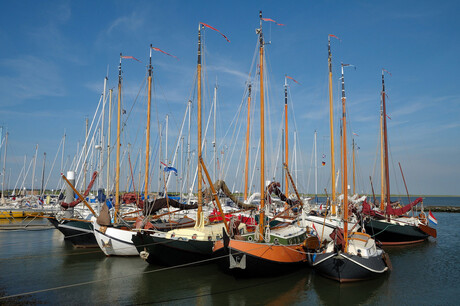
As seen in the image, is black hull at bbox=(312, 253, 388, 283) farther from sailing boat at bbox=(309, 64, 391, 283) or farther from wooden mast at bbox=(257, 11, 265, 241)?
wooden mast at bbox=(257, 11, 265, 241)

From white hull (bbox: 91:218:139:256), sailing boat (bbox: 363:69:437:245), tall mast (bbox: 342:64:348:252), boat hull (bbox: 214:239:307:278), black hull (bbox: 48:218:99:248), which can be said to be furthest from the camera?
sailing boat (bbox: 363:69:437:245)

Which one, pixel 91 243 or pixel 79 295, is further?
pixel 91 243

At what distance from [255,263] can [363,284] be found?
254 inches

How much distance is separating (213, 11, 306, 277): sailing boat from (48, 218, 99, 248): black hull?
50.5 ft

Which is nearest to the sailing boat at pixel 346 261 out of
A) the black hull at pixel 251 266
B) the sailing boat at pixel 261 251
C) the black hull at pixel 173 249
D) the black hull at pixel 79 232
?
the sailing boat at pixel 261 251

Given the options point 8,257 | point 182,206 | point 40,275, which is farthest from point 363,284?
point 8,257

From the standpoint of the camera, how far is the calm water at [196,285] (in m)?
16.4

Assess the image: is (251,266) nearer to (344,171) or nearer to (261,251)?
(261,251)

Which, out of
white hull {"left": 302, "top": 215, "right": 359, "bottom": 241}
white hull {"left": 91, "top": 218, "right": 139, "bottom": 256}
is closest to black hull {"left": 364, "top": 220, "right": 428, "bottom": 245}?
white hull {"left": 302, "top": 215, "right": 359, "bottom": 241}

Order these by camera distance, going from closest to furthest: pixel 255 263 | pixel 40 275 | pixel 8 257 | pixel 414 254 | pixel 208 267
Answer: pixel 255 263 → pixel 40 275 → pixel 208 267 → pixel 8 257 → pixel 414 254

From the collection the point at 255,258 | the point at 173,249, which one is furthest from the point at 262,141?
the point at 173,249

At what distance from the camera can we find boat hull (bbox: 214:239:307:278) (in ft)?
60.1

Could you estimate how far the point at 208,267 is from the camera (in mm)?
22828

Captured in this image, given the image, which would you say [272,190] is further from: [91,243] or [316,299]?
[91,243]
